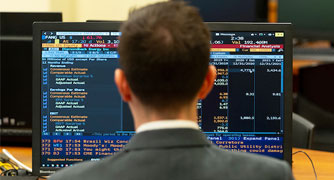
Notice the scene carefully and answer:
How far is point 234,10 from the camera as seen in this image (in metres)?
3.59

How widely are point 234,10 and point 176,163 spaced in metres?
2.87

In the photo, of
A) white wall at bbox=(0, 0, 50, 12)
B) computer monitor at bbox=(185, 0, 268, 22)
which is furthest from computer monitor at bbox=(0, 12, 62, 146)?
computer monitor at bbox=(185, 0, 268, 22)

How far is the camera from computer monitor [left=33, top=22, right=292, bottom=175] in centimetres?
137

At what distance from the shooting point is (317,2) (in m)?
4.04

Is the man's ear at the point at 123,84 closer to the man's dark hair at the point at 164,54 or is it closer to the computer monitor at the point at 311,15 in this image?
the man's dark hair at the point at 164,54

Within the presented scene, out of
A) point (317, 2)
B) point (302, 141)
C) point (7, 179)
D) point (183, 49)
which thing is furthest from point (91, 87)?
point (317, 2)

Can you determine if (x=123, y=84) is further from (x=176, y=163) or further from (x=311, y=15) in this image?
(x=311, y=15)

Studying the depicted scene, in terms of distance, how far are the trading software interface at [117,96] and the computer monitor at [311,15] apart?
2.77m

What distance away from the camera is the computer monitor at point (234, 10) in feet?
11.6

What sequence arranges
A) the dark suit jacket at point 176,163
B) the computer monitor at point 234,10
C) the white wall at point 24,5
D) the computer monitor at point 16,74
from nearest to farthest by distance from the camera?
A: the dark suit jacket at point 176,163
the computer monitor at point 16,74
the white wall at point 24,5
the computer monitor at point 234,10

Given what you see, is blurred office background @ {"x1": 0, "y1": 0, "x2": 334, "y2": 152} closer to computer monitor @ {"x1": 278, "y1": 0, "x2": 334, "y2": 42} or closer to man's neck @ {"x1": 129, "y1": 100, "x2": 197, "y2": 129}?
computer monitor @ {"x1": 278, "y1": 0, "x2": 334, "y2": 42}

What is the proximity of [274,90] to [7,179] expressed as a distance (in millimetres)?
727

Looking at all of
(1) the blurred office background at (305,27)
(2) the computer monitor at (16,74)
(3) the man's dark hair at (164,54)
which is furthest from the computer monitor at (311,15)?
(3) the man's dark hair at (164,54)

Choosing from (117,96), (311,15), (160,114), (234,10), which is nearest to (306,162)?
(117,96)
